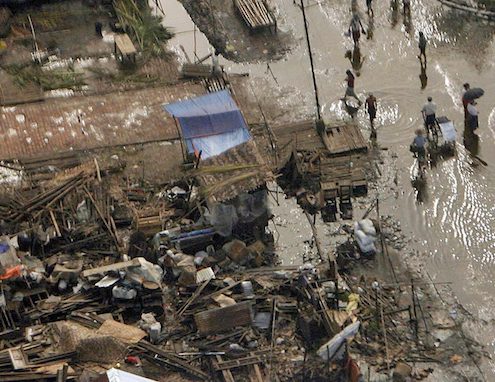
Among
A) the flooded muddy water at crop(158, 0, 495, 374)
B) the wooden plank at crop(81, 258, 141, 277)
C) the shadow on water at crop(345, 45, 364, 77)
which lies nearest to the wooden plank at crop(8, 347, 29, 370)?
the wooden plank at crop(81, 258, 141, 277)

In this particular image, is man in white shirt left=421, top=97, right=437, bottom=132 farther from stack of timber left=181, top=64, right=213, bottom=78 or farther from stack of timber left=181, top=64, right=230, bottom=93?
stack of timber left=181, top=64, right=213, bottom=78

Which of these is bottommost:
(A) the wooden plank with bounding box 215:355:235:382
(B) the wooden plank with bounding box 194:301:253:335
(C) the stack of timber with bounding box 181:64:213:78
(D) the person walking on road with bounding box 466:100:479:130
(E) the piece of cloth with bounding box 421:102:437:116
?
(A) the wooden plank with bounding box 215:355:235:382

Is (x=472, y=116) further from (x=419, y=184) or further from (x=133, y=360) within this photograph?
(x=133, y=360)

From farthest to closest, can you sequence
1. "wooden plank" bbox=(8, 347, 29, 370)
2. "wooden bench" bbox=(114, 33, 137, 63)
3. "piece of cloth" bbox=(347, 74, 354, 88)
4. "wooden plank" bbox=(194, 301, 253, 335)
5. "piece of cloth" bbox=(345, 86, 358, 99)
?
"wooden bench" bbox=(114, 33, 137, 63)
"piece of cloth" bbox=(345, 86, 358, 99)
"piece of cloth" bbox=(347, 74, 354, 88)
"wooden plank" bbox=(194, 301, 253, 335)
"wooden plank" bbox=(8, 347, 29, 370)

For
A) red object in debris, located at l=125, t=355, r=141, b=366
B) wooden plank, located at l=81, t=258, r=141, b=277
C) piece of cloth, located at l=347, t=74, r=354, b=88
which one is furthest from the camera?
piece of cloth, located at l=347, t=74, r=354, b=88

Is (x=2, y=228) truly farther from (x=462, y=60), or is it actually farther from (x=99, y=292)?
(x=462, y=60)

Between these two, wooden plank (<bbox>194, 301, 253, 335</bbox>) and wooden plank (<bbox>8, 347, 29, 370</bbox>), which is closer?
wooden plank (<bbox>8, 347, 29, 370</bbox>)

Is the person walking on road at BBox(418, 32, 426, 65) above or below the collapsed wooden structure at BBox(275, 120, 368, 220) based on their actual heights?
above
